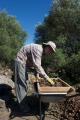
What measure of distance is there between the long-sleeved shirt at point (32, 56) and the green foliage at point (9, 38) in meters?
6.63

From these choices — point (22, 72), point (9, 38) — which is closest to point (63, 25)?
point (9, 38)

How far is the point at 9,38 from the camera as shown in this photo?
13.4m

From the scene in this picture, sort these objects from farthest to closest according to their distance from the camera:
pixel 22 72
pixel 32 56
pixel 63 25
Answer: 1. pixel 63 25
2. pixel 22 72
3. pixel 32 56

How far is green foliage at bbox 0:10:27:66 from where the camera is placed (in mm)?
12063

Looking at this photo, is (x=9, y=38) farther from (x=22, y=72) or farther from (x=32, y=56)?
(x=32, y=56)

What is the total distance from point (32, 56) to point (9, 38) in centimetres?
860

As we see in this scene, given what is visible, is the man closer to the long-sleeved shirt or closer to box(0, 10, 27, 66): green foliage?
the long-sleeved shirt

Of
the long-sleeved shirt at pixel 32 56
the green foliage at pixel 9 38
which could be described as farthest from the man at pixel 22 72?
the green foliage at pixel 9 38

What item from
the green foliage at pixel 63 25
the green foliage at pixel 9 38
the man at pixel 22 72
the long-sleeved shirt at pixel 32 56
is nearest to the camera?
the long-sleeved shirt at pixel 32 56

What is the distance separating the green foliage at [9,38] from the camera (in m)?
12.1

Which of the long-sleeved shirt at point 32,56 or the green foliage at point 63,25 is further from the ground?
the green foliage at point 63,25

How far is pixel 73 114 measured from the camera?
512 centimetres

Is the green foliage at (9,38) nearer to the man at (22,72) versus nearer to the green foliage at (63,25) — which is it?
the green foliage at (63,25)

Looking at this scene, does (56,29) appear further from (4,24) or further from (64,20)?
(4,24)
